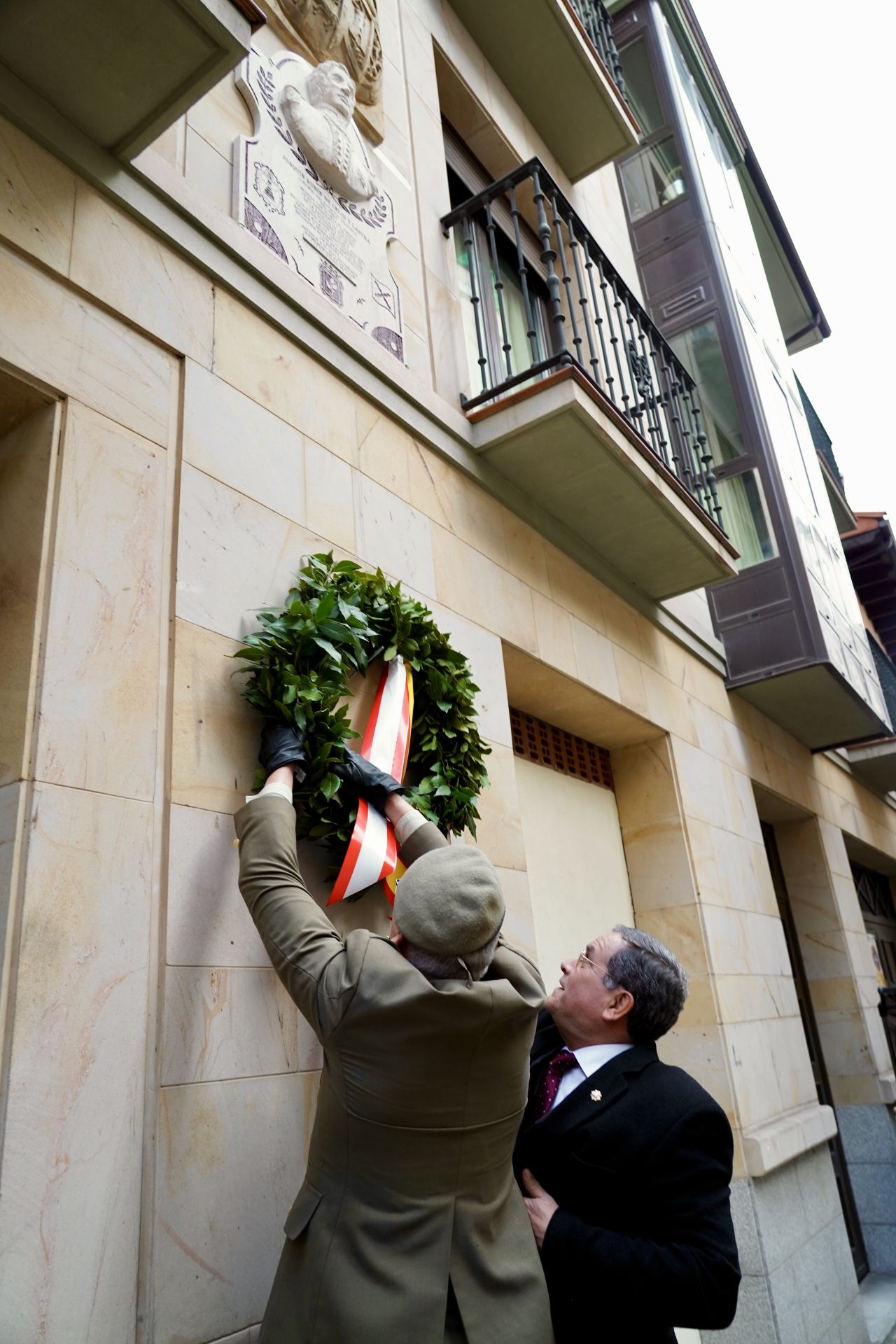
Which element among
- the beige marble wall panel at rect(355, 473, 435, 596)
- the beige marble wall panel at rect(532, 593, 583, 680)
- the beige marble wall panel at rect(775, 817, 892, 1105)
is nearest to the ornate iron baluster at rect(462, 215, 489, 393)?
the beige marble wall panel at rect(532, 593, 583, 680)

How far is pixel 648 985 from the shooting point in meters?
2.71

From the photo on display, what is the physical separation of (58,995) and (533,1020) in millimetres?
1098

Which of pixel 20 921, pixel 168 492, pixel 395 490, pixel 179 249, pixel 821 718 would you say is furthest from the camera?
pixel 821 718

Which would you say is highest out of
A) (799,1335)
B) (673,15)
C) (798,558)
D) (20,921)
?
(673,15)

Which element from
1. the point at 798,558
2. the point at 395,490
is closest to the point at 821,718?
the point at 798,558

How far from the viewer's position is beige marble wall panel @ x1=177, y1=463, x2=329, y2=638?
116 inches

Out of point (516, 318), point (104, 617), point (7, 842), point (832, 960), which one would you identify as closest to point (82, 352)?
point (104, 617)

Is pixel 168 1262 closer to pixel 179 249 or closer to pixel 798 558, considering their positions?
pixel 179 249

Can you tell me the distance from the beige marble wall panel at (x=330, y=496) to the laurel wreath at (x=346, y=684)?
230mm

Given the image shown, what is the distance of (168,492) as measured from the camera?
299 centimetres

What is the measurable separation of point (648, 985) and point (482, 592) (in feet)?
7.72

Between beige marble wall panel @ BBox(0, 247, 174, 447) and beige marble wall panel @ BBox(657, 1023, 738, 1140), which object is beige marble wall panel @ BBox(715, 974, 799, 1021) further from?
beige marble wall panel @ BBox(0, 247, 174, 447)

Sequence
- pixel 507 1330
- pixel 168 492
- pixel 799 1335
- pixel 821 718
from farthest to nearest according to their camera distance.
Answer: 1. pixel 821 718
2. pixel 799 1335
3. pixel 168 492
4. pixel 507 1330

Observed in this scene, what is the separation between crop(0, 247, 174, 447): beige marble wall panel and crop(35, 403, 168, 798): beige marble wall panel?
0.28 feet
